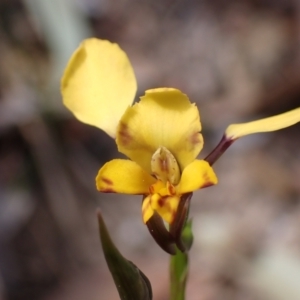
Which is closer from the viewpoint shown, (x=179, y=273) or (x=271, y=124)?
(x=271, y=124)

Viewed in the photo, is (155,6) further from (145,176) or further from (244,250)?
(145,176)

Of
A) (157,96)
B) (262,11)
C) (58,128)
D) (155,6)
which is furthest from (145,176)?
(155,6)

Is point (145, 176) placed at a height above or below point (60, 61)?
above

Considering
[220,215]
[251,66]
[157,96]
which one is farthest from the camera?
[251,66]

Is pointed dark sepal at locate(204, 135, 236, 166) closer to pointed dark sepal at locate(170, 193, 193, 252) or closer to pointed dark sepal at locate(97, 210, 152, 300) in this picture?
pointed dark sepal at locate(170, 193, 193, 252)

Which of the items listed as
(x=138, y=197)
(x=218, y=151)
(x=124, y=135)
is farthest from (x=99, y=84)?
(x=138, y=197)

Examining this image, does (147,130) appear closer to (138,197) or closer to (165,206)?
(165,206)
